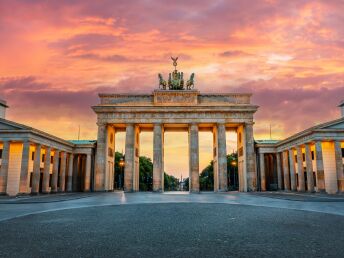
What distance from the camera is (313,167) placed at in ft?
178

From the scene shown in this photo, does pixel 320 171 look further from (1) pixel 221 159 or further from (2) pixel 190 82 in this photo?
(2) pixel 190 82

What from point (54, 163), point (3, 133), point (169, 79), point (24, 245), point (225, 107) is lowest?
point (24, 245)

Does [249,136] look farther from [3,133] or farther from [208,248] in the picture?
[208,248]

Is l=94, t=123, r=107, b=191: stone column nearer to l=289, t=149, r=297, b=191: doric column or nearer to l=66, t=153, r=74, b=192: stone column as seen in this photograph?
l=66, t=153, r=74, b=192: stone column

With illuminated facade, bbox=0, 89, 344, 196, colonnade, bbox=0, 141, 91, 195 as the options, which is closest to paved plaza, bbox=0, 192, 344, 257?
colonnade, bbox=0, 141, 91, 195

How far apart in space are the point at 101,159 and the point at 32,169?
1293cm

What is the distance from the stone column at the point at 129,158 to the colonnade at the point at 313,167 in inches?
1021

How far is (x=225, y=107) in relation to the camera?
198 feet

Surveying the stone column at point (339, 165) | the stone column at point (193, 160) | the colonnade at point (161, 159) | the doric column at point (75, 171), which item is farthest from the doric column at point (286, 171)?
the doric column at point (75, 171)

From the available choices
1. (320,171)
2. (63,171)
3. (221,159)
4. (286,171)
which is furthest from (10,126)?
(286,171)

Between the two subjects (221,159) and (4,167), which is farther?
(221,159)

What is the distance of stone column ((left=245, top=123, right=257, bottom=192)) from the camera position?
193 feet

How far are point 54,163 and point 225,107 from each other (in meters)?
33.2

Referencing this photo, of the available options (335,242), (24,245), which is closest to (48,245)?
(24,245)
